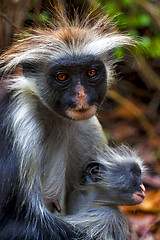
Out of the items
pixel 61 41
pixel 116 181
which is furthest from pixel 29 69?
pixel 116 181

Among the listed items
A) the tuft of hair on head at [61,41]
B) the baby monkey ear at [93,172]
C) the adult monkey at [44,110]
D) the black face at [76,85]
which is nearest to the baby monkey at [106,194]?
the baby monkey ear at [93,172]

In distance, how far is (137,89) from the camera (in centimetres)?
1021

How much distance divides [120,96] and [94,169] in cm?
436

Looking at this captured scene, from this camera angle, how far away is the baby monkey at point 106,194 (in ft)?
16.4

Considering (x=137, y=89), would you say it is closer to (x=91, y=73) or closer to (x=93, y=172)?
(x=93, y=172)

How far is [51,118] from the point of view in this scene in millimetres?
4891

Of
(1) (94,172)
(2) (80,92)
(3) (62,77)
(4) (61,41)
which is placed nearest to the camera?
(2) (80,92)

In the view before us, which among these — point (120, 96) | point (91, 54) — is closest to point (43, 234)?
point (91, 54)

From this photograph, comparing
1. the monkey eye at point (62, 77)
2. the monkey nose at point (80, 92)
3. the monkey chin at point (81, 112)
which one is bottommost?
the monkey chin at point (81, 112)

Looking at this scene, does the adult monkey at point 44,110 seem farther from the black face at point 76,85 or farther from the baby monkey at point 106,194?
the baby monkey at point 106,194

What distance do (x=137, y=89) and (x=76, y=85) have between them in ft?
19.7

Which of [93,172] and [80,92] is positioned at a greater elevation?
[80,92]

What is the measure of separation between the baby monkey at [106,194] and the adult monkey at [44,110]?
30 cm

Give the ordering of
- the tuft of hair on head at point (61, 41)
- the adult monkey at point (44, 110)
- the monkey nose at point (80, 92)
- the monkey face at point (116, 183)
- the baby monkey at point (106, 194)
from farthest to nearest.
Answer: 1. the monkey face at point (116, 183)
2. the baby monkey at point (106, 194)
3. the tuft of hair on head at point (61, 41)
4. the adult monkey at point (44, 110)
5. the monkey nose at point (80, 92)
